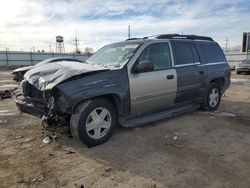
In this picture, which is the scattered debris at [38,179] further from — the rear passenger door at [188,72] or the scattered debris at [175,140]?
the rear passenger door at [188,72]

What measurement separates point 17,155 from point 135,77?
2.42m

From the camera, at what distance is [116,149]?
4301 millimetres

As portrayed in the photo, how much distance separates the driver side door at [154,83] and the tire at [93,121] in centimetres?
58

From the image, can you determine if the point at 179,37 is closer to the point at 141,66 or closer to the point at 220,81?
the point at 141,66

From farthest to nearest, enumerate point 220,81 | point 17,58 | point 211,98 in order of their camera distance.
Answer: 1. point 17,58
2. point 220,81
3. point 211,98

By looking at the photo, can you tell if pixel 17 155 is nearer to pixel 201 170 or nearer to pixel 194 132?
pixel 201 170

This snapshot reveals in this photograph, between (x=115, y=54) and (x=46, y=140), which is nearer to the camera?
(x=46, y=140)

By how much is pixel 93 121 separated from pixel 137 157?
97 centimetres

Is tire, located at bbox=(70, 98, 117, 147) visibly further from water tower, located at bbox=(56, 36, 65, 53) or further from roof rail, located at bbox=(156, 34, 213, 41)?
water tower, located at bbox=(56, 36, 65, 53)

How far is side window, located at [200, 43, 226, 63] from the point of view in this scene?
263 inches

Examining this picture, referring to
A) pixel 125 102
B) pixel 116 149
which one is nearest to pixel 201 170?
pixel 116 149

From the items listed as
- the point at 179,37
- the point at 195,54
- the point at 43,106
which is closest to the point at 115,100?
the point at 43,106

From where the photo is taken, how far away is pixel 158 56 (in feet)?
17.7

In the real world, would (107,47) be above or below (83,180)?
above
